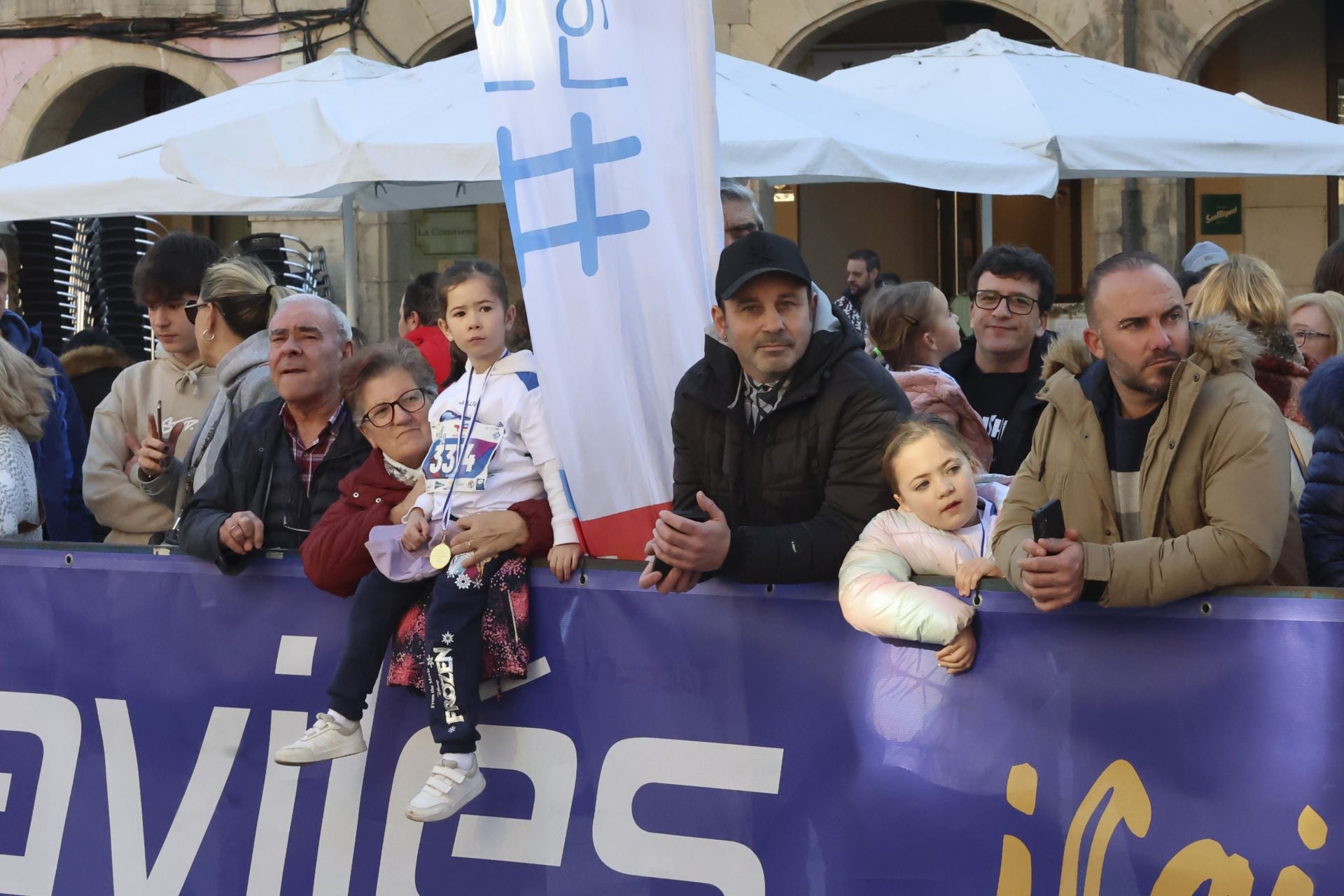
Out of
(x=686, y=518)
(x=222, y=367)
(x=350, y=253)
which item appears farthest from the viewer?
(x=350, y=253)

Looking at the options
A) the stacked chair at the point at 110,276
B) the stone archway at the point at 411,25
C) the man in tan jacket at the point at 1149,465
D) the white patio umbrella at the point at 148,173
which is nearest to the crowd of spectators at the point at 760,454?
the man in tan jacket at the point at 1149,465

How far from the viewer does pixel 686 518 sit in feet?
11.1

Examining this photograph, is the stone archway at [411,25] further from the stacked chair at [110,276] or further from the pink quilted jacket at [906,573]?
the pink quilted jacket at [906,573]

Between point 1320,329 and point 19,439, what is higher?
point 1320,329

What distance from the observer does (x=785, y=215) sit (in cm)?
1552

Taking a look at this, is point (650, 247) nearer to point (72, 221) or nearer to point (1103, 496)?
point (1103, 496)

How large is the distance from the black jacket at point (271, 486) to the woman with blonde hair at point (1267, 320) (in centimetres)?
253

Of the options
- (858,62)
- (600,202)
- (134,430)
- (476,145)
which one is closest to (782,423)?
(600,202)

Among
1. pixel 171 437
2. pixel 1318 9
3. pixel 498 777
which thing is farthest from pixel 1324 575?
pixel 1318 9

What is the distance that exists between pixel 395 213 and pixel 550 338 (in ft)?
→ 36.2

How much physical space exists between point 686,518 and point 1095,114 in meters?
5.12

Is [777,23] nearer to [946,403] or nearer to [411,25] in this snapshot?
[411,25]

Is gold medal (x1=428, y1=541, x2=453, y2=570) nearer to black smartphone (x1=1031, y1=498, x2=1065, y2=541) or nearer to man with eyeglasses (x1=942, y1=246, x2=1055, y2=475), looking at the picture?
black smartphone (x1=1031, y1=498, x2=1065, y2=541)

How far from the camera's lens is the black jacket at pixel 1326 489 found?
3441mm
